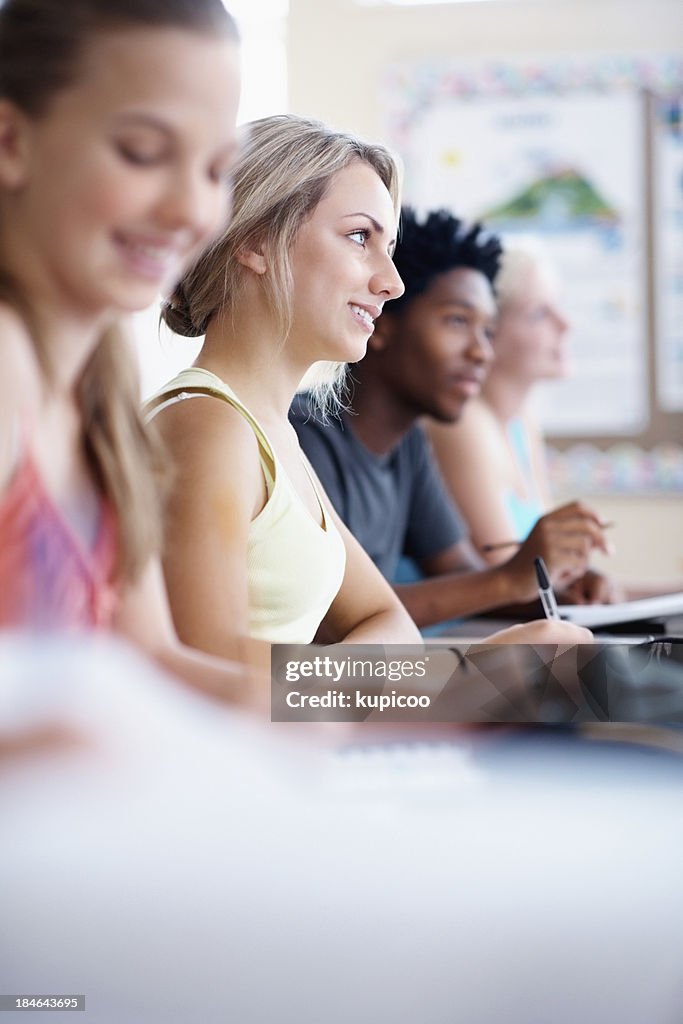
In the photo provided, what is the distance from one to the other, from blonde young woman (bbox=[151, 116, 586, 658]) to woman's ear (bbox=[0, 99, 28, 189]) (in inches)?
4.9

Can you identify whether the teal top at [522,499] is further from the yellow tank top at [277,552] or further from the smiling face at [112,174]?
the smiling face at [112,174]

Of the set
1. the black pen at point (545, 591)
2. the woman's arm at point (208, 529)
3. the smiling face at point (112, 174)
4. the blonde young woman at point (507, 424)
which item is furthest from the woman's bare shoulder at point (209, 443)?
the blonde young woman at point (507, 424)

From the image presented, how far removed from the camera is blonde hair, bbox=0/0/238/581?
0.57m

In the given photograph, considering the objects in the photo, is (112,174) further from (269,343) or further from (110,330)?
(269,343)

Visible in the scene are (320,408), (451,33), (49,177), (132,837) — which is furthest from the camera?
(451,33)

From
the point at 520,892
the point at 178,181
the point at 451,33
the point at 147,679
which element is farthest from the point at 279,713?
the point at 451,33

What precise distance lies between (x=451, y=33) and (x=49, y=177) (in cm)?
109

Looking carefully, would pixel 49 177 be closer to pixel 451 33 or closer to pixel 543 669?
pixel 543 669

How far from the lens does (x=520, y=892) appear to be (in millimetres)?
735

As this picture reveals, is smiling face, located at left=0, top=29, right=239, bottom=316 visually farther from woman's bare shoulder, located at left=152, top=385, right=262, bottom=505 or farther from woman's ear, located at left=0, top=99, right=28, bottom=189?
woman's bare shoulder, located at left=152, top=385, right=262, bottom=505

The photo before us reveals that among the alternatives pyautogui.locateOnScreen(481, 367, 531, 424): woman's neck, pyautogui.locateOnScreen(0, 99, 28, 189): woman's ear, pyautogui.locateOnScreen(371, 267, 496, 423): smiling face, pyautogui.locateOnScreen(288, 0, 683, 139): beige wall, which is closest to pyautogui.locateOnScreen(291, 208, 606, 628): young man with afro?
pyautogui.locateOnScreen(371, 267, 496, 423): smiling face

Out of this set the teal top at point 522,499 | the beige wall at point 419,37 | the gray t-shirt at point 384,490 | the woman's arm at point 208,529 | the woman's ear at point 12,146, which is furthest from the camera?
the teal top at point 522,499

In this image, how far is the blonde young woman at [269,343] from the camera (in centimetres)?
68

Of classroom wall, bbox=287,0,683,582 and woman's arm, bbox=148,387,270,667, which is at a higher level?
classroom wall, bbox=287,0,683,582
